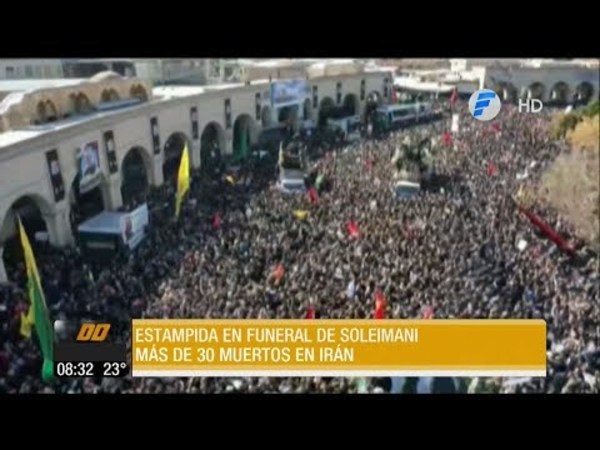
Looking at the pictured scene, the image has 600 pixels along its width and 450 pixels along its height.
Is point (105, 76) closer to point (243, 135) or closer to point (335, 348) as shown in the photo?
point (243, 135)

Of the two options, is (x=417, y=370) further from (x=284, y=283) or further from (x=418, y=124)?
(x=418, y=124)

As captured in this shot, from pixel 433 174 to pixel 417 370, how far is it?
2467 millimetres

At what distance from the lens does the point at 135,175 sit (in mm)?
7172

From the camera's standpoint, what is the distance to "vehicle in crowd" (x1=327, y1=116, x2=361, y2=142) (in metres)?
7.55

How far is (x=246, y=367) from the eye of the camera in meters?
6.40

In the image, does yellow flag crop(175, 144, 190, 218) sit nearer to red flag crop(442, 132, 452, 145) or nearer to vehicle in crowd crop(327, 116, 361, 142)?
vehicle in crowd crop(327, 116, 361, 142)

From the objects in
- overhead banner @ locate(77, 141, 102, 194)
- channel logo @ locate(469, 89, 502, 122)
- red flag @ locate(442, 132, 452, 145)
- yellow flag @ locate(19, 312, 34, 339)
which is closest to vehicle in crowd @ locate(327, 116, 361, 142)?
red flag @ locate(442, 132, 452, 145)

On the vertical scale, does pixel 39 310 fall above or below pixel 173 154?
below

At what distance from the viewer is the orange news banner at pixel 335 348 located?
21.0 ft

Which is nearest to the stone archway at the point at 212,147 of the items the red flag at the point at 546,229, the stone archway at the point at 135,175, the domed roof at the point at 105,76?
the stone archway at the point at 135,175

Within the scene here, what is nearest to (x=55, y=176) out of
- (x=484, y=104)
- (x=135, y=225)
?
(x=135, y=225)

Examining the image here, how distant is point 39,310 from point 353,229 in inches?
142

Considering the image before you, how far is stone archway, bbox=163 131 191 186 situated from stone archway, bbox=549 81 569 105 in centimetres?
Result: 415

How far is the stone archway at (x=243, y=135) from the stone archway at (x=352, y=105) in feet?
3.88
